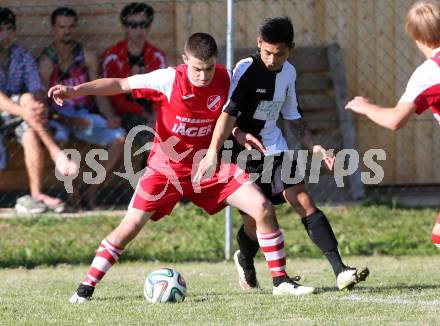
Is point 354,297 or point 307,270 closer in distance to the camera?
point 354,297

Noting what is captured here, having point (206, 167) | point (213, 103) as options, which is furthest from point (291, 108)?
point (206, 167)

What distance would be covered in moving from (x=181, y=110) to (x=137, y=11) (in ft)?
14.3

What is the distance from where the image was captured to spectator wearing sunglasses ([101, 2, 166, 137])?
1102 cm

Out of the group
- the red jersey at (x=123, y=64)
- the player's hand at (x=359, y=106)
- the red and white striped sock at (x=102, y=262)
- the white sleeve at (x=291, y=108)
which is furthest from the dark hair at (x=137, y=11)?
the player's hand at (x=359, y=106)

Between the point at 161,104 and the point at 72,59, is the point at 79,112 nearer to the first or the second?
the point at 72,59

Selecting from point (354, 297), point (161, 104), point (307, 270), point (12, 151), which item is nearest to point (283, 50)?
point (161, 104)

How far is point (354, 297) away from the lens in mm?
6828

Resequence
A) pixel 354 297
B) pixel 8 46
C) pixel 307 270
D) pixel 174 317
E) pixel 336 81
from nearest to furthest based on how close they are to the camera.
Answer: pixel 174 317 < pixel 354 297 < pixel 307 270 < pixel 8 46 < pixel 336 81

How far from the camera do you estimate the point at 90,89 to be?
6.85 m

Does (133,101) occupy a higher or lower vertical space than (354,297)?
higher

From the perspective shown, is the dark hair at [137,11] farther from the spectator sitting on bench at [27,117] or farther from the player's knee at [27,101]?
the player's knee at [27,101]

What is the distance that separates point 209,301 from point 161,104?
4.41 feet

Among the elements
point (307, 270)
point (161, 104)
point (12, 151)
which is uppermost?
point (161, 104)

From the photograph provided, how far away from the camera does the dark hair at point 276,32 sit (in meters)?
6.98
